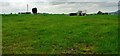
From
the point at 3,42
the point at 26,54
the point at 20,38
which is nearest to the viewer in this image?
the point at 26,54

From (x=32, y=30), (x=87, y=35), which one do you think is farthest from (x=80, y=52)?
(x=32, y=30)

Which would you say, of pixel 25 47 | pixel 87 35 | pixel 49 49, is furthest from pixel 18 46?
pixel 87 35

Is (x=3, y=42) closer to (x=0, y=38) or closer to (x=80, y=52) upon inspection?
(x=0, y=38)

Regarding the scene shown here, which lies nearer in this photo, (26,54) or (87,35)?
(26,54)

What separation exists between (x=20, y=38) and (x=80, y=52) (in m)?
6.46

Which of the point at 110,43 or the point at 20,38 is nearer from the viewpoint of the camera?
the point at 110,43

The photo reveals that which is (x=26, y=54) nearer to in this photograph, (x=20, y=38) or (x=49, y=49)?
(x=49, y=49)

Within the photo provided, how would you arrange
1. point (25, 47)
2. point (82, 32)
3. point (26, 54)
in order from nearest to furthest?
point (26, 54)
point (25, 47)
point (82, 32)

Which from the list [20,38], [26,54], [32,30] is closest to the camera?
[26,54]

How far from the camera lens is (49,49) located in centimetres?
2045

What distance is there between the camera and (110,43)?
22281 mm

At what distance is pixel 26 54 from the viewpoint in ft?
63.4

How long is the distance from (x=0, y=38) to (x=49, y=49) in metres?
5.57

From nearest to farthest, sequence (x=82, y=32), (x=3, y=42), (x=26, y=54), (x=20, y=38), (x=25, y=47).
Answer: (x=26, y=54) → (x=25, y=47) → (x=3, y=42) → (x=20, y=38) → (x=82, y=32)
